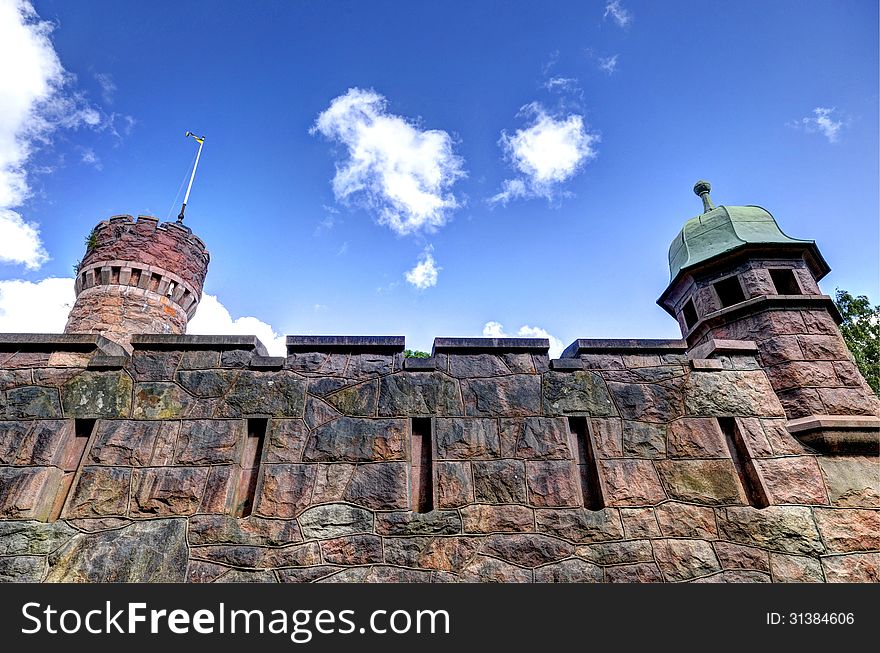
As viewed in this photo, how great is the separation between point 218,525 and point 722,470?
419 centimetres

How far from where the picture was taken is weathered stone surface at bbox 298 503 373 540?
11.2 feet

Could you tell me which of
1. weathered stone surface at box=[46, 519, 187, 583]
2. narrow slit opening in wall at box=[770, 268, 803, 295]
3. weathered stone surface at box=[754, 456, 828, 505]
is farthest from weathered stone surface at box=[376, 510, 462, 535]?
narrow slit opening in wall at box=[770, 268, 803, 295]

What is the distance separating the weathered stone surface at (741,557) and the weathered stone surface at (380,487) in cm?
249

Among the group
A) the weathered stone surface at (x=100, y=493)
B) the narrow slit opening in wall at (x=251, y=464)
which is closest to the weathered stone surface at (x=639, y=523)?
the narrow slit opening in wall at (x=251, y=464)

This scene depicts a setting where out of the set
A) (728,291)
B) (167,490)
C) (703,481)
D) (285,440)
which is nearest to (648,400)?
(703,481)

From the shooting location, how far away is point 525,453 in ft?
12.6

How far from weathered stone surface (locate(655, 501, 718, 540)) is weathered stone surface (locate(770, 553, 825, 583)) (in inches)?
17.6

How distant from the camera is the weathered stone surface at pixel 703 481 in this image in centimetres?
372

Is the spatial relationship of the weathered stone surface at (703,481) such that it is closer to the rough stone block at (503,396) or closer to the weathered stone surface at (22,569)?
the rough stone block at (503,396)

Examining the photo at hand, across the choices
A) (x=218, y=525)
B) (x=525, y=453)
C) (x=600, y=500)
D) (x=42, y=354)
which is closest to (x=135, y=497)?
(x=218, y=525)
